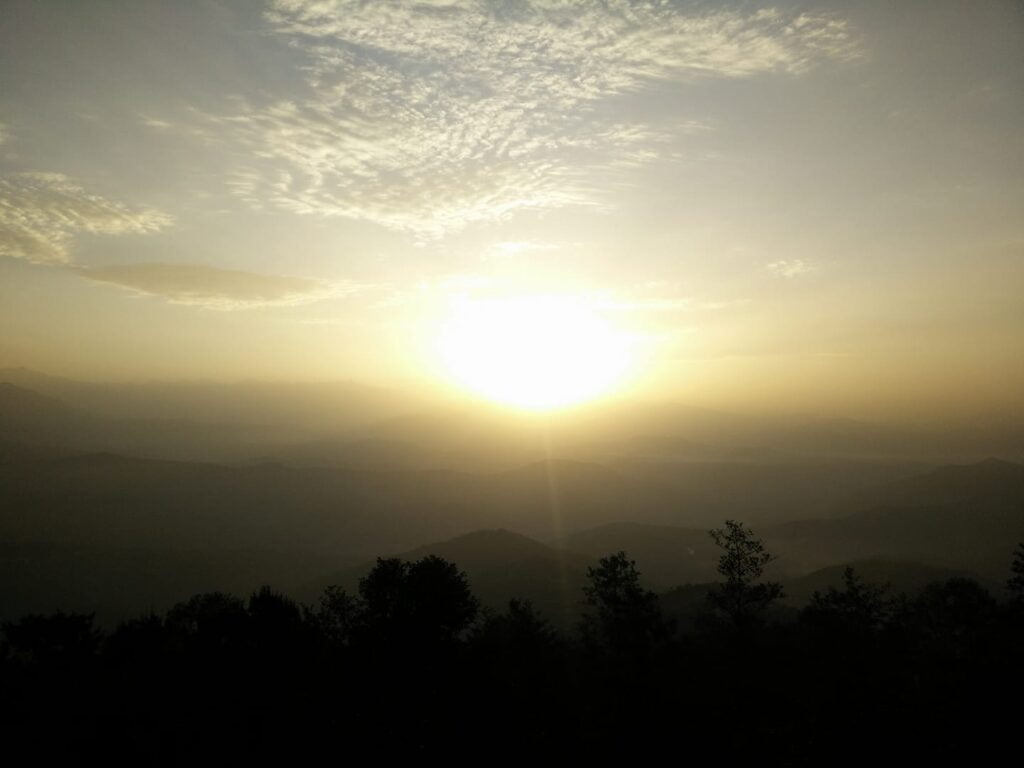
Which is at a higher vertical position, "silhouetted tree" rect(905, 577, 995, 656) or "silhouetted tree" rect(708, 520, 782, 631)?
"silhouetted tree" rect(708, 520, 782, 631)

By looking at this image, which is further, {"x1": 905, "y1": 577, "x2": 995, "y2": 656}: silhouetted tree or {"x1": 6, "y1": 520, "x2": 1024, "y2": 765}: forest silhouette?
{"x1": 905, "y1": 577, "x2": 995, "y2": 656}: silhouetted tree

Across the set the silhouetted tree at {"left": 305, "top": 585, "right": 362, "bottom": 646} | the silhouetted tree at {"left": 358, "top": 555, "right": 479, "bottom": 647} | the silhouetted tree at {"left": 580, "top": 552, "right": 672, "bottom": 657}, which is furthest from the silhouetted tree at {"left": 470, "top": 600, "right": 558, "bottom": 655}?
the silhouetted tree at {"left": 305, "top": 585, "right": 362, "bottom": 646}

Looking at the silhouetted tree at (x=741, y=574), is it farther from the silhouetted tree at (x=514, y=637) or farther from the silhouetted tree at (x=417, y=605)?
the silhouetted tree at (x=417, y=605)

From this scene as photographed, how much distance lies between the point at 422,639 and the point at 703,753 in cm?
2182

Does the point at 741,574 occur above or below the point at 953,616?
above

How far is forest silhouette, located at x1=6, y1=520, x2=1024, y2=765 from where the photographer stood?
2905cm

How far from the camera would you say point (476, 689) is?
35125 mm

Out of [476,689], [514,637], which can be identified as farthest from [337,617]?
[476,689]

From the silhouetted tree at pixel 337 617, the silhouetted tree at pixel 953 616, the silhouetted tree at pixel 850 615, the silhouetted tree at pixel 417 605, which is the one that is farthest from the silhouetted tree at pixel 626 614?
the silhouetted tree at pixel 953 616

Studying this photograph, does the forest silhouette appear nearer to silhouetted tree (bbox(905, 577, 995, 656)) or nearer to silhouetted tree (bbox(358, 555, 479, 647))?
silhouetted tree (bbox(358, 555, 479, 647))

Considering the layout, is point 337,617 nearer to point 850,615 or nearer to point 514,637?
point 514,637

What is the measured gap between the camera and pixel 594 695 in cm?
3906

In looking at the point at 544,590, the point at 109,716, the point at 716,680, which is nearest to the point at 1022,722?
the point at 716,680

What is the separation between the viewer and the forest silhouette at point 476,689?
2905cm
